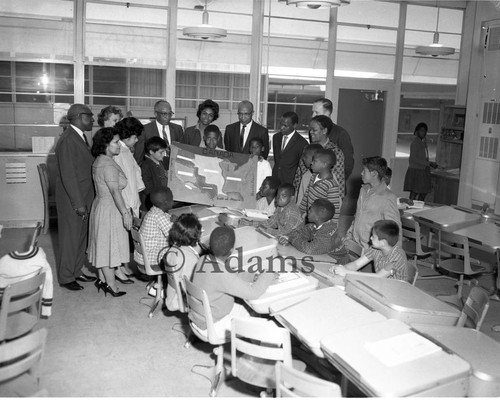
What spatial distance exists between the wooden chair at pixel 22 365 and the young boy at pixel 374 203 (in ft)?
9.37

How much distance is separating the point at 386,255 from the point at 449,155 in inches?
249

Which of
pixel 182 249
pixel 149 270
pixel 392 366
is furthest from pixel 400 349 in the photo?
pixel 149 270

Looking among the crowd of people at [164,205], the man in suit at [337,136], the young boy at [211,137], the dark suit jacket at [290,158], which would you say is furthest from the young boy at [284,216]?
the dark suit jacket at [290,158]

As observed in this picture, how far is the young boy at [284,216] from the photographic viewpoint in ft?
16.1

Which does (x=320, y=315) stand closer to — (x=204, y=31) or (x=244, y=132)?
(x=244, y=132)

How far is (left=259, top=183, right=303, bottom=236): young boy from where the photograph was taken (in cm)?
492

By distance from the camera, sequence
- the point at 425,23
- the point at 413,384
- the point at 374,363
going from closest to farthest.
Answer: the point at 413,384
the point at 374,363
the point at 425,23

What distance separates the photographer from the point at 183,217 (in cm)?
425

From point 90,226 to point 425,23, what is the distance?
7.52 meters

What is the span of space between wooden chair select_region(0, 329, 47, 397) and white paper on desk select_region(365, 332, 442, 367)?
1561mm

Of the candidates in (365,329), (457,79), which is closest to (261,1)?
(457,79)

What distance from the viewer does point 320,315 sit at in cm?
Answer: 309

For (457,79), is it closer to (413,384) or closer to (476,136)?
(476,136)

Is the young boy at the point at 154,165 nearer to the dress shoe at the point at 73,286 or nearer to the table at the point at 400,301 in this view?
the dress shoe at the point at 73,286
